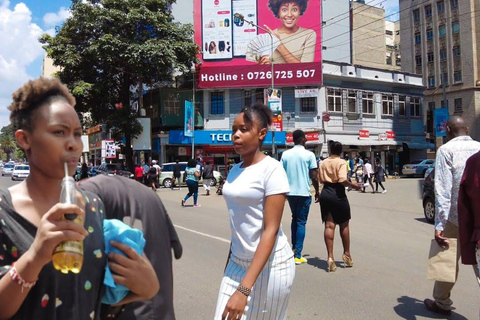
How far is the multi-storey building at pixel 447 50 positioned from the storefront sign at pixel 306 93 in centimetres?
2193

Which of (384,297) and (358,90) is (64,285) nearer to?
(384,297)

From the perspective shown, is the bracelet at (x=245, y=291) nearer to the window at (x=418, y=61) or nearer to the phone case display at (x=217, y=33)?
the phone case display at (x=217, y=33)

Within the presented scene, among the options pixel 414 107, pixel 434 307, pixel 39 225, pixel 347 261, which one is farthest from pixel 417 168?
pixel 39 225

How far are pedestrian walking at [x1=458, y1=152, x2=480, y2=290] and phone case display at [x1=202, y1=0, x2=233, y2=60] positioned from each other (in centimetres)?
2953

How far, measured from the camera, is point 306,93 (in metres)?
30.0

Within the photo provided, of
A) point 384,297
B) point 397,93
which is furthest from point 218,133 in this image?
point 384,297

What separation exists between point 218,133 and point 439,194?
26.4 meters

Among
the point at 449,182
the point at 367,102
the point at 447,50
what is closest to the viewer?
the point at 449,182

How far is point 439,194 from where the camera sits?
404 cm

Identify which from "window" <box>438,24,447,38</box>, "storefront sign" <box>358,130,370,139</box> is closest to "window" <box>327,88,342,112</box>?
"storefront sign" <box>358,130,370,139</box>

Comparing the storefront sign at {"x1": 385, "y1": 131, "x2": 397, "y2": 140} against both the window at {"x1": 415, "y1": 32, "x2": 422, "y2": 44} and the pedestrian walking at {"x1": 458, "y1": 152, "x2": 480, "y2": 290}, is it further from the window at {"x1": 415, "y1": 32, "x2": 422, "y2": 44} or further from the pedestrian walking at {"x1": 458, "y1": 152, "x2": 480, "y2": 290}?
the pedestrian walking at {"x1": 458, "y1": 152, "x2": 480, "y2": 290}

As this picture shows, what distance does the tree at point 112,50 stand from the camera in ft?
84.1

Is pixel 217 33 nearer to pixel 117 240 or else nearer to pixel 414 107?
pixel 414 107

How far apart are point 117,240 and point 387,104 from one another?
118 ft
